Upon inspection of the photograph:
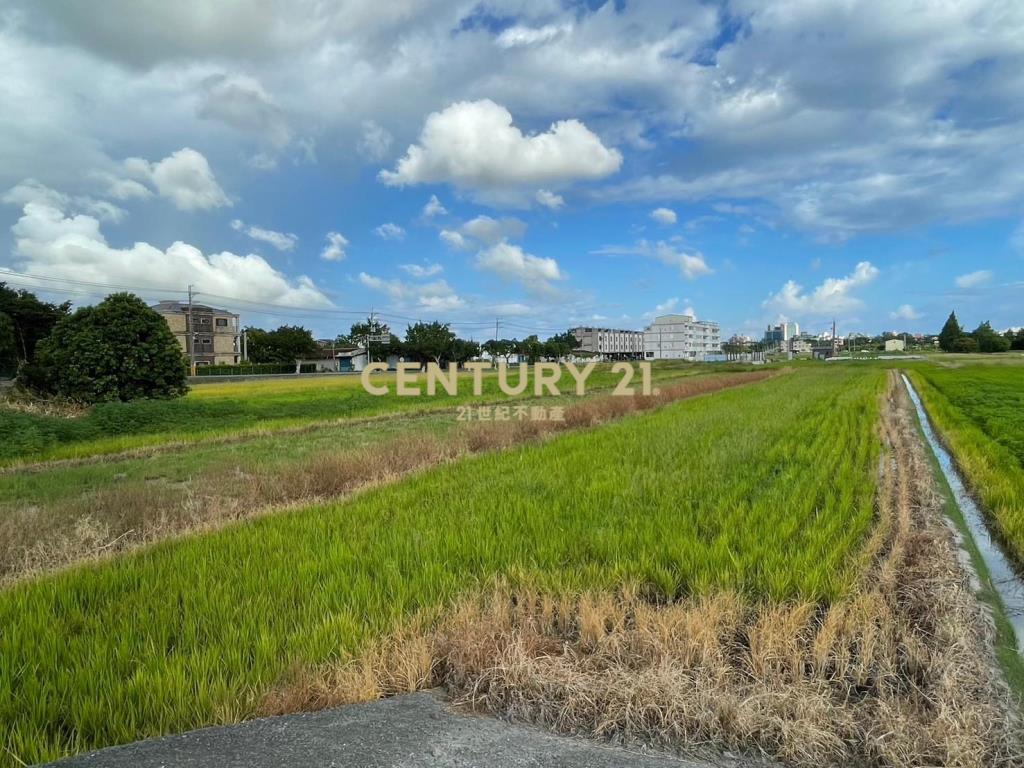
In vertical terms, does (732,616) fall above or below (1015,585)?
above

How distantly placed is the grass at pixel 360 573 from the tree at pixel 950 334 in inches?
4736

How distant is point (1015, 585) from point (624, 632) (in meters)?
3.98

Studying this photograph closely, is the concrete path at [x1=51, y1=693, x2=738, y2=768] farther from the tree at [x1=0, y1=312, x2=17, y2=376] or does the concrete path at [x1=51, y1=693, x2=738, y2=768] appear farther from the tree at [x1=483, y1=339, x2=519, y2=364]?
the tree at [x1=483, y1=339, x2=519, y2=364]

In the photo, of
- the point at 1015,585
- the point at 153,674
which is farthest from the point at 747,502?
the point at 153,674

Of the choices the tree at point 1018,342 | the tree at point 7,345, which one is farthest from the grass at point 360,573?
the tree at point 1018,342

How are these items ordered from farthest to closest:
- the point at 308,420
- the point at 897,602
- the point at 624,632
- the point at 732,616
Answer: the point at 308,420, the point at 897,602, the point at 732,616, the point at 624,632

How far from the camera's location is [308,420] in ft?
58.3

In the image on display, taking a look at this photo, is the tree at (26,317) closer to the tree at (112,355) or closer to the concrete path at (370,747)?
the tree at (112,355)

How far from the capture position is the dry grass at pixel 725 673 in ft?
7.82

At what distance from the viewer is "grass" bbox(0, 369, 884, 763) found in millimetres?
2562

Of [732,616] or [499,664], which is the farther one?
[732,616]

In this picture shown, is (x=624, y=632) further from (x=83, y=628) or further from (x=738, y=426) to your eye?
(x=738, y=426)

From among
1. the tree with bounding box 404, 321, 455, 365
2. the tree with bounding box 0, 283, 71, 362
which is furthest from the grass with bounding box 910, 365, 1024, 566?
the tree with bounding box 404, 321, 455, 365

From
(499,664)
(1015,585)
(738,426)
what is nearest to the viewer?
(499,664)
